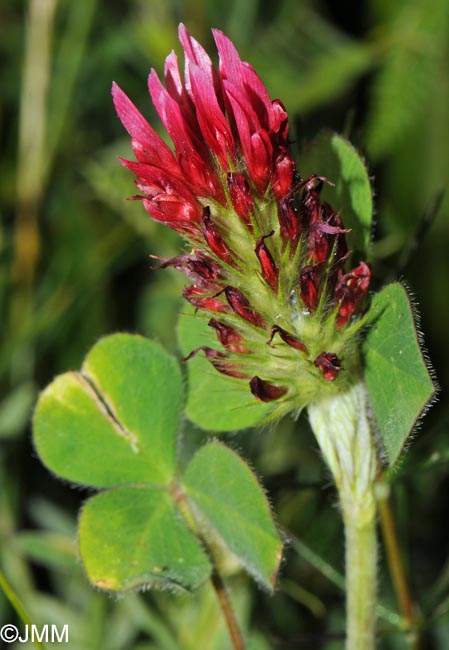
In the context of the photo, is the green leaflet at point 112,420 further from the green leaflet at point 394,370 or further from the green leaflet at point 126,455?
the green leaflet at point 394,370

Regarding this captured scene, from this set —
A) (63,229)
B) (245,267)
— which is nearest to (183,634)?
(245,267)

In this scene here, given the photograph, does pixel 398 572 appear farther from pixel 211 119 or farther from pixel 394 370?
pixel 211 119

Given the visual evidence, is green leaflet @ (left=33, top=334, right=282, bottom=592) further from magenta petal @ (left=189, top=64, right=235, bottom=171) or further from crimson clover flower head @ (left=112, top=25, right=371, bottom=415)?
magenta petal @ (left=189, top=64, right=235, bottom=171)

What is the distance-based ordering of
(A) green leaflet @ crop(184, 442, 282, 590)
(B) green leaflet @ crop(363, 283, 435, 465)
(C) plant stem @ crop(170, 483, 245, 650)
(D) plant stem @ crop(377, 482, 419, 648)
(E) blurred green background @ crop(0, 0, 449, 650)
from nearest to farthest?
(B) green leaflet @ crop(363, 283, 435, 465)
(A) green leaflet @ crop(184, 442, 282, 590)
(C) plant stem @ crop(170, 483, 245, 650)
(D) plant stem @ crop(377, 482, 419, 648)
(E) blurred green background @ crop(0, 0, 449, 650)

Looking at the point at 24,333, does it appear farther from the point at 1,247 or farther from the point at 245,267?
the point at 245,267

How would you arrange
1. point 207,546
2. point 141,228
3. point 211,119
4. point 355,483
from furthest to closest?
point 141,228 < point 207,546 < point 355,483 < point 211,119

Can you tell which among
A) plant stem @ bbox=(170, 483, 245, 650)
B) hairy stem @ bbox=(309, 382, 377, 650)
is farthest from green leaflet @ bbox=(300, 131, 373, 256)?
plant stem @ bbox=(170, 483, 245, 650)

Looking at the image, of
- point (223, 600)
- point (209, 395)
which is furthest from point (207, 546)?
point (209, 395)
